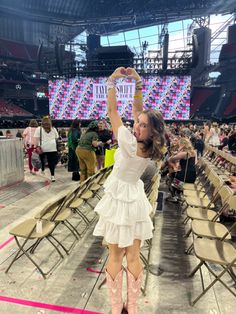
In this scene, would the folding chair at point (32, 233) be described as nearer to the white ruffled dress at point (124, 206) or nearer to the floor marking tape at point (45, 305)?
the floor marking tape at point (45, 305)

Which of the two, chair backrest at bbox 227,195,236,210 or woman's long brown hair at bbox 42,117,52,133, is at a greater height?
woman's long brown hair at bbox 42,117,52,133

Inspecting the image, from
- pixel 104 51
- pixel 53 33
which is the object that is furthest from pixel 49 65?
pixel 53 33

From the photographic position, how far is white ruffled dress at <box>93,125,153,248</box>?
1.86 meters

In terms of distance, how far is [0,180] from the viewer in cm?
601

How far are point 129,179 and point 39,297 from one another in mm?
1449

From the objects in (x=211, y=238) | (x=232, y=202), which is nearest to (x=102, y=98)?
(x=232, y=202)

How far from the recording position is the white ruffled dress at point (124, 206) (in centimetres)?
186

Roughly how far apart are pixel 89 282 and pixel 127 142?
1685 millimetres

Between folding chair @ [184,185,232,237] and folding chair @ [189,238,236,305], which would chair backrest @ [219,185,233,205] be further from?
folding chair @ [189,238,236,305]

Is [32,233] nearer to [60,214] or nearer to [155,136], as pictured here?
[60,214]

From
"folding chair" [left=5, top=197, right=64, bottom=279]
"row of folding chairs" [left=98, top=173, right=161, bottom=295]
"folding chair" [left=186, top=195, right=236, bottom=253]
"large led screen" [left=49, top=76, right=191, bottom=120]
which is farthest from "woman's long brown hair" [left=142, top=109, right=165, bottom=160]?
"large led screen" [left=49, top=76, right=191, bottom=120]

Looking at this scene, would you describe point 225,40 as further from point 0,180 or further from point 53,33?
point 0,180

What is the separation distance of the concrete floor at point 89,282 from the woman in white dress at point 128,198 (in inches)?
21.4

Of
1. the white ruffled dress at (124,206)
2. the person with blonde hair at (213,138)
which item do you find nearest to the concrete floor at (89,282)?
the white ruffled dress at (124,206)
